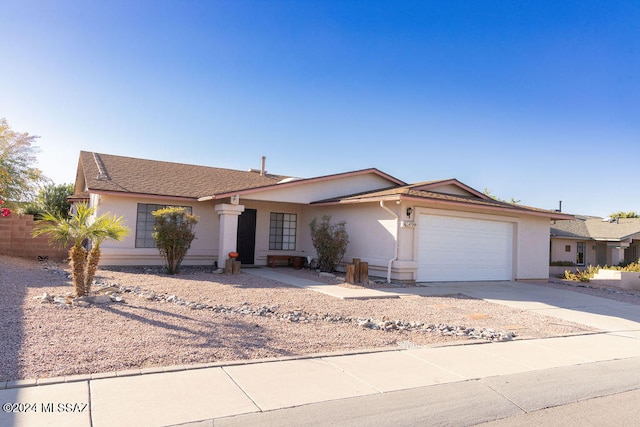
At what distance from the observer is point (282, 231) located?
18734 mm

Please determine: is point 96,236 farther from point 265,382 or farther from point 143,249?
point 143,249

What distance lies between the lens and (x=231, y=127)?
62.8ft

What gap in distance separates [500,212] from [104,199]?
46.2 ft

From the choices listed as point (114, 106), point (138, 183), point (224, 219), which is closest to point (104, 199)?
point (138, 183)

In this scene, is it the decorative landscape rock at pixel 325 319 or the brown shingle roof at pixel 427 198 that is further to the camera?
the brown shingle roof at pixel 427 198

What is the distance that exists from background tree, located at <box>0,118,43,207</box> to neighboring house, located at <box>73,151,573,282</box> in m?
4.66

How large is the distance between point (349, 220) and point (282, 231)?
3.65 meters

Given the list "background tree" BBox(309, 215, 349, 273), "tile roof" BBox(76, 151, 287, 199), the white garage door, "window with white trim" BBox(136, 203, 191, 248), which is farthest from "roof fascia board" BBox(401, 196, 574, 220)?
"window with white trim" BBox(136, 203, 191, 248)

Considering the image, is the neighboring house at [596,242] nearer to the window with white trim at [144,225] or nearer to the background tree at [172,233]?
the background tree at [172,233]

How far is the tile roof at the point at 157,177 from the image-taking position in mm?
15578

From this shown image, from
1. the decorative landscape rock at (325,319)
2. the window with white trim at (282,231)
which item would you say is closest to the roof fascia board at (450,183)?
the window with white trim at (282,231)

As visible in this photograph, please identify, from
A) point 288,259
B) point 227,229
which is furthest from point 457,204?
point 227,229

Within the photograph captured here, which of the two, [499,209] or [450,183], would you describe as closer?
[499,209]

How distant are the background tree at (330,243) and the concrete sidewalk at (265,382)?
847cm
